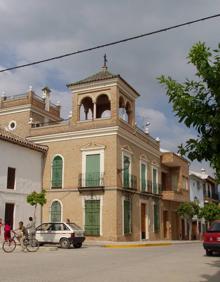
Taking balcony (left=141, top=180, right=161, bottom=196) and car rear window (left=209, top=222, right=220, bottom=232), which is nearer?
car rear window (left=209, top=222, right=220, bottom=232)

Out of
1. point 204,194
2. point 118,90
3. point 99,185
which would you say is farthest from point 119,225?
point 204,194

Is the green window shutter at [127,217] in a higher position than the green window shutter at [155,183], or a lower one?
lower

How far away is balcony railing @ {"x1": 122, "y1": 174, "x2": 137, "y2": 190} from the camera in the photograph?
31.5 meters

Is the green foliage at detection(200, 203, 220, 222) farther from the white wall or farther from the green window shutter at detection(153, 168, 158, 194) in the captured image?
the white wall

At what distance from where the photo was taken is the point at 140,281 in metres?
10.3

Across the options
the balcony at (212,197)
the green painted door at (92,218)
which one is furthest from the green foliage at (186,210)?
the balcony at (212,197)

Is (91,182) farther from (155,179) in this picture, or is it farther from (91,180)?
(155,179)

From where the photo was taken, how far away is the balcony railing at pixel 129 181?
3148cm

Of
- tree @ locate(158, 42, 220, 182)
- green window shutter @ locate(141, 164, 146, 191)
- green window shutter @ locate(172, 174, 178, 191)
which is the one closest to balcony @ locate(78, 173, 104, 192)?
green window shutter @ locate(141, 164, 146, 191)

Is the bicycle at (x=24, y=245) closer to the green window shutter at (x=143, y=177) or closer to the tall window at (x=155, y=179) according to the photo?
the green window shutter at (x=143, y=177)

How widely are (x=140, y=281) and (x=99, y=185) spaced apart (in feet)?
65.4

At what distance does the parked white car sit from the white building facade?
528cm

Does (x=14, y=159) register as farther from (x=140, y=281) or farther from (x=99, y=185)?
(x=140, y=281)

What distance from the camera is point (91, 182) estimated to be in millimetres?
30531
